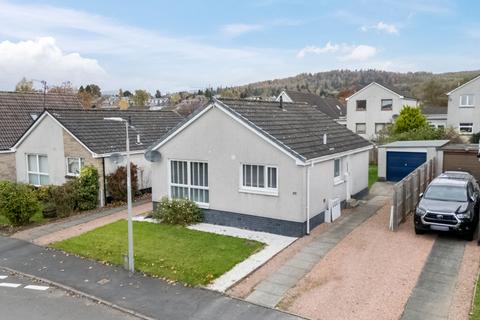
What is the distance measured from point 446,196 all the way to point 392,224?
2.20 m

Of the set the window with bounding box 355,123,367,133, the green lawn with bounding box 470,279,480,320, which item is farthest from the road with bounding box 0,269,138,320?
the window with bounding box 355,123,367,133

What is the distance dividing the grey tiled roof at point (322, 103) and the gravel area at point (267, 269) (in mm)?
41617

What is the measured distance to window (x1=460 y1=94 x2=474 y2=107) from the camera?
43.7m

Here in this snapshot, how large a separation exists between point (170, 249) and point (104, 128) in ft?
39.9

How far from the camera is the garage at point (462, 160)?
22266 millimetres

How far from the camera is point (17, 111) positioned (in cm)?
2898

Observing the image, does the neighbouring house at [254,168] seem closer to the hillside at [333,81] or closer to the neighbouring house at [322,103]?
the neighbouring house at [322,103]

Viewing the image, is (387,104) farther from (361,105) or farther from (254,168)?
(254,168)

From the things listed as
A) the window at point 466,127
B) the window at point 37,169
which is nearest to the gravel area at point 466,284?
the window at point 37,169

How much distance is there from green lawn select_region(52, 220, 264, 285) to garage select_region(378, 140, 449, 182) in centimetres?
1464

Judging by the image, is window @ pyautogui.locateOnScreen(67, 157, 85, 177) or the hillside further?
the hillside

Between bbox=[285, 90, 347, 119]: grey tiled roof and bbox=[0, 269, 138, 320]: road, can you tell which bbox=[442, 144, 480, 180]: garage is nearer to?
bbox=[0, 269, 138, 320]: road

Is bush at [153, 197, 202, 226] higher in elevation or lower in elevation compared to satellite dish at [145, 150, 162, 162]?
lower

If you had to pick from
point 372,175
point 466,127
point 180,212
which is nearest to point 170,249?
point 180,212
